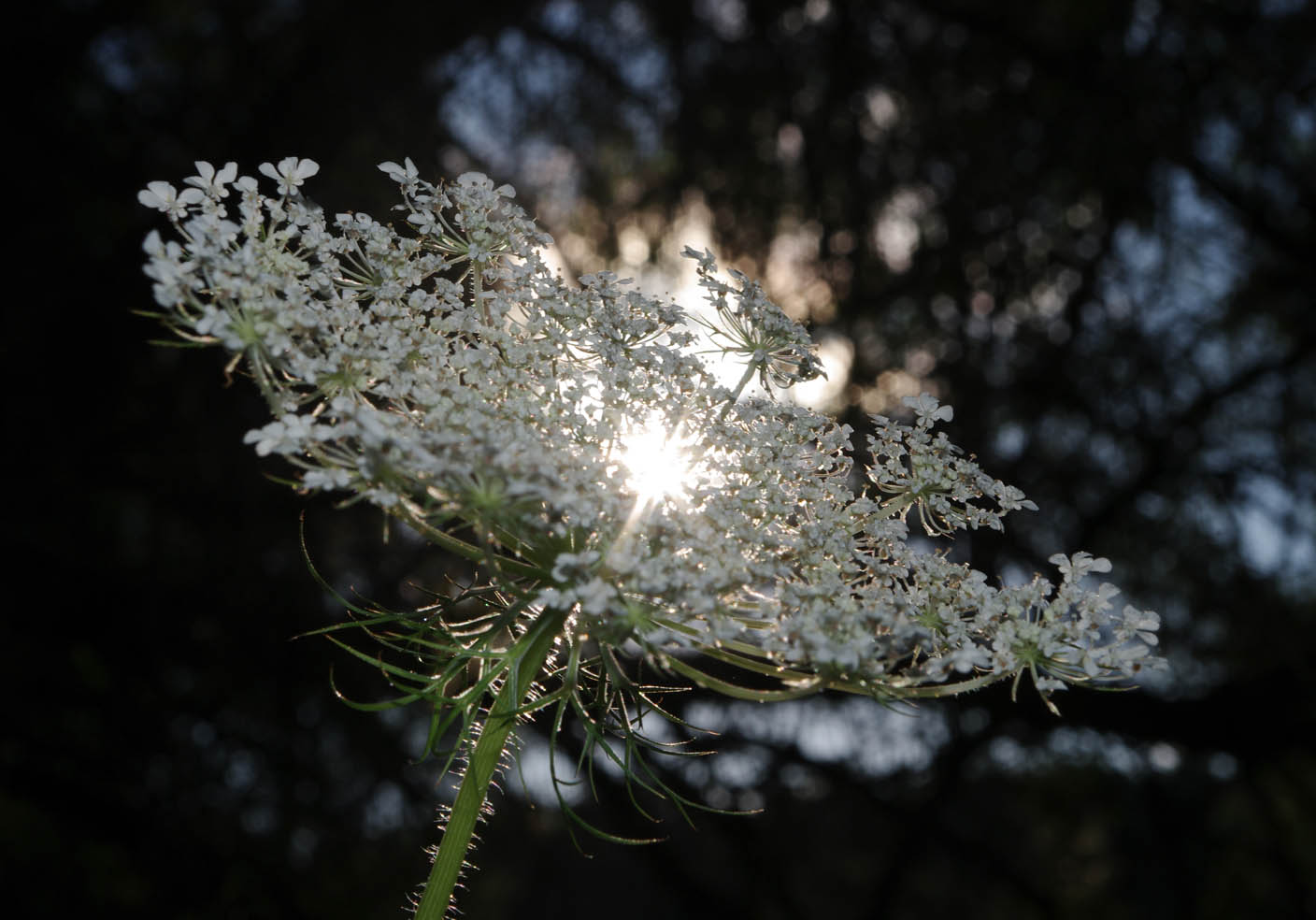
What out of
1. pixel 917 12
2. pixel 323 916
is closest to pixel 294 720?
pixel 323 916

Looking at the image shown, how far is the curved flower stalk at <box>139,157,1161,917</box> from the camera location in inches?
49.5

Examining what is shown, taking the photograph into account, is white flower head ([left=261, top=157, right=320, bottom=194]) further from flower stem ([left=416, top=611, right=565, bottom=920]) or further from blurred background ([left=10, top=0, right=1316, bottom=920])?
blurred background ([left=10, top=0, right=1316, bottom=920])

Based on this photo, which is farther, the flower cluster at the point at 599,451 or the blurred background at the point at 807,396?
the blurred background at the point at 807,396

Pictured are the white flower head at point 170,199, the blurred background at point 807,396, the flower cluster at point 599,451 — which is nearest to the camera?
the flower cluster at point 599,451

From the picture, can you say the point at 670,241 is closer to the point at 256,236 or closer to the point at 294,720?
the point at 294,720

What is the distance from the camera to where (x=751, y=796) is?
502 centimetres

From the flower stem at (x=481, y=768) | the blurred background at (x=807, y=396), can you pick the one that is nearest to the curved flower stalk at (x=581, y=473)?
the flower stem at (x=481, y=768)

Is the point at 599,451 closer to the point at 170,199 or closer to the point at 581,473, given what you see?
the point at 581,473

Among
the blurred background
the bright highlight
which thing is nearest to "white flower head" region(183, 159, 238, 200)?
the bright highlight

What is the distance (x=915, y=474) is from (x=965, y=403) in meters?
3.83

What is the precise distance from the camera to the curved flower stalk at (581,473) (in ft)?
4.12

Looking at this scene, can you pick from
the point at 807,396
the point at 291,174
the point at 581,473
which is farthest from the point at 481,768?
the point at 807,396

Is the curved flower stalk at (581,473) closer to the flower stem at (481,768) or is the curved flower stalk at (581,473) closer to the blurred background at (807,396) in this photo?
the flower stem at (481,768)

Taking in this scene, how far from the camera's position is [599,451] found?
1450 mm
